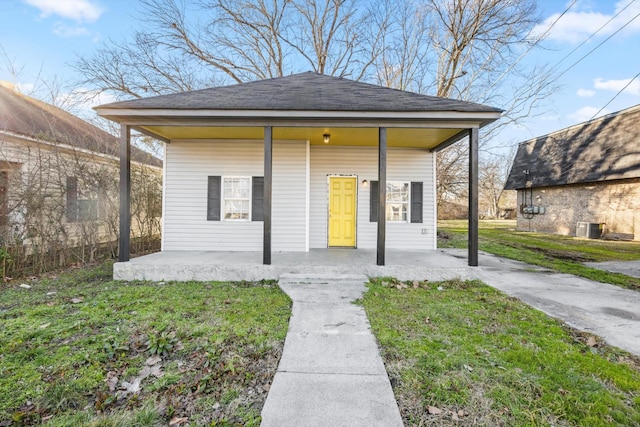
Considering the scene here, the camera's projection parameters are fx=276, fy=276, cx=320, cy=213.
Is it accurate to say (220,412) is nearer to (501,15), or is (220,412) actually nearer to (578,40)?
(501,15)

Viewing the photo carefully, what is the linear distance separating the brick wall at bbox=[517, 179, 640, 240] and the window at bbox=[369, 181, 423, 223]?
11.5 meters

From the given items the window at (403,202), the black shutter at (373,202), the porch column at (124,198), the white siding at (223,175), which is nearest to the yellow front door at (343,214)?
the black shutter at (373,202)

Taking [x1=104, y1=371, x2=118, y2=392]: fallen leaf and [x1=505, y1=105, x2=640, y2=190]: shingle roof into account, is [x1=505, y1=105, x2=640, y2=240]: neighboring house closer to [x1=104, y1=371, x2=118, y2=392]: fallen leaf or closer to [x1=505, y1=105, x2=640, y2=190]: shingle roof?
[x1=505, y1=105, x2=640, y2=190]: shingle roof

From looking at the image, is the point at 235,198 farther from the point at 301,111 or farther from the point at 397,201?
the point at 397,201

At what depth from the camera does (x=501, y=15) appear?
1228cm

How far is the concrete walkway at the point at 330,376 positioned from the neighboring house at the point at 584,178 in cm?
1541

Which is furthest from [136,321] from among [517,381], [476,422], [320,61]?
[320,61]

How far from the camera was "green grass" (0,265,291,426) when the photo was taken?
1.98m

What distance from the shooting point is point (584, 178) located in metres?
13.5

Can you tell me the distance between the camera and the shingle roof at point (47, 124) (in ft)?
21.4

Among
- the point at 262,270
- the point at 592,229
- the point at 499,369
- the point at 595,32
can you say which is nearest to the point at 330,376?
the point at 499,369

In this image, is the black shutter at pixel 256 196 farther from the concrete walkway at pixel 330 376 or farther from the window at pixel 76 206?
the window at pixel 76 206

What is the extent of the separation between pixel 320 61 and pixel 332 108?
11.3 metres

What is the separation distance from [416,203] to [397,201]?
1.67 ft
